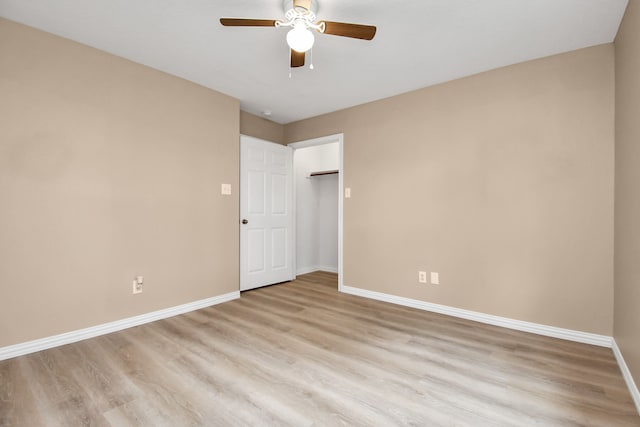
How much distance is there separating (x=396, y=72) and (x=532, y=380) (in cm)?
270

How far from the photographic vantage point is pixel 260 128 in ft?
14.2

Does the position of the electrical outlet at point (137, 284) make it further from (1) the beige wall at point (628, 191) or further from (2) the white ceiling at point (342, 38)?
(1) the beige wall at point (628, 191)

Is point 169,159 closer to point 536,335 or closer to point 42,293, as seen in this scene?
point 42,293

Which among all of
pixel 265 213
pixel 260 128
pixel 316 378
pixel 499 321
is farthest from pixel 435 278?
pixel 260 128

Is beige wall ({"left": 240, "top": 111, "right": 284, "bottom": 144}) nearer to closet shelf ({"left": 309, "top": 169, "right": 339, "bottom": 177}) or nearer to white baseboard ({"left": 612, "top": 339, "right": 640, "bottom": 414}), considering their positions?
closet shelf ({"left": 309, "top": 169, "right": 339, "bottom": 177})

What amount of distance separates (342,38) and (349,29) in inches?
21.1

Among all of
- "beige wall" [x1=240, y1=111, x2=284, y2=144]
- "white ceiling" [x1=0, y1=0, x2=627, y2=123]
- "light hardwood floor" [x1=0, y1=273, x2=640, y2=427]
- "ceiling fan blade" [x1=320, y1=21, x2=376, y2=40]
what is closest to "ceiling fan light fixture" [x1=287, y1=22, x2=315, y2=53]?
"ceiling fan blade" [x1=320, y1=21, x2=376, y2=40]

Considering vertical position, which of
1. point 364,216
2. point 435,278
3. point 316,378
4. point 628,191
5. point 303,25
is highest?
point 303,25

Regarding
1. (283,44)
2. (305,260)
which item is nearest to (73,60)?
(283,44)

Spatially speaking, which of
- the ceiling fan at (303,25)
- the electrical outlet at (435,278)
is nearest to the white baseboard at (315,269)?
the electrical outlet at (435,278)

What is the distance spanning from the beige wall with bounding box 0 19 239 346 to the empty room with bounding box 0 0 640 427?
0.02 meters

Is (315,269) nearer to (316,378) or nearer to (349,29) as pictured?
(316,378)

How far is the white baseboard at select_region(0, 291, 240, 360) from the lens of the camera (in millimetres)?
2133

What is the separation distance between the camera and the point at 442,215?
311cm
